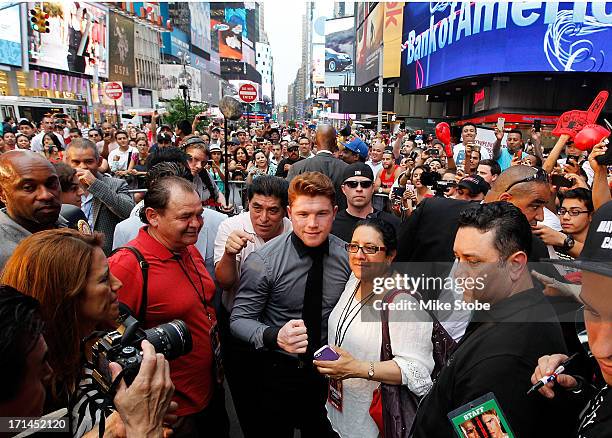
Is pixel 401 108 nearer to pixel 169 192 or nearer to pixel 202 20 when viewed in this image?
pixel 169 192

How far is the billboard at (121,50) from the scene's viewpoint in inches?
2080

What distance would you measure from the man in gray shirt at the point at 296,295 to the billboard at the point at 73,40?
44098 mm

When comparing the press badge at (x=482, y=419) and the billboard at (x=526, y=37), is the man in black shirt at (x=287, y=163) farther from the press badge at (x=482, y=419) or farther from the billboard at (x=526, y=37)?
the billboard at (x=526, y=37)

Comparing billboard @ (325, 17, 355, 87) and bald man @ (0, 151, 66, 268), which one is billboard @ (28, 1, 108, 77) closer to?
bald man @ (0, 151, 66, 268)

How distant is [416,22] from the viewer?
3300cm

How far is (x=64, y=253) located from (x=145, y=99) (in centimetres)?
7174

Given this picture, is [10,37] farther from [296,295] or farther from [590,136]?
[296,295]

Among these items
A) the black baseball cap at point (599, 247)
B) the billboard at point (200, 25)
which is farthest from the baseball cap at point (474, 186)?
the billboard at point (200, 25)

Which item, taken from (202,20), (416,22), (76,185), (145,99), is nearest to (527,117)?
(416,22)

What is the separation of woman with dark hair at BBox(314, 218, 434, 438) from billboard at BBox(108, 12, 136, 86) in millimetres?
59021

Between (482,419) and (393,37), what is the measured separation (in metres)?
42.6

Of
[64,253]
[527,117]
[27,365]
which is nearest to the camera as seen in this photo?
[27,365]

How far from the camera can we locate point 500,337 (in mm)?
1440

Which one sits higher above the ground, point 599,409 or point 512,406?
point 599,409
